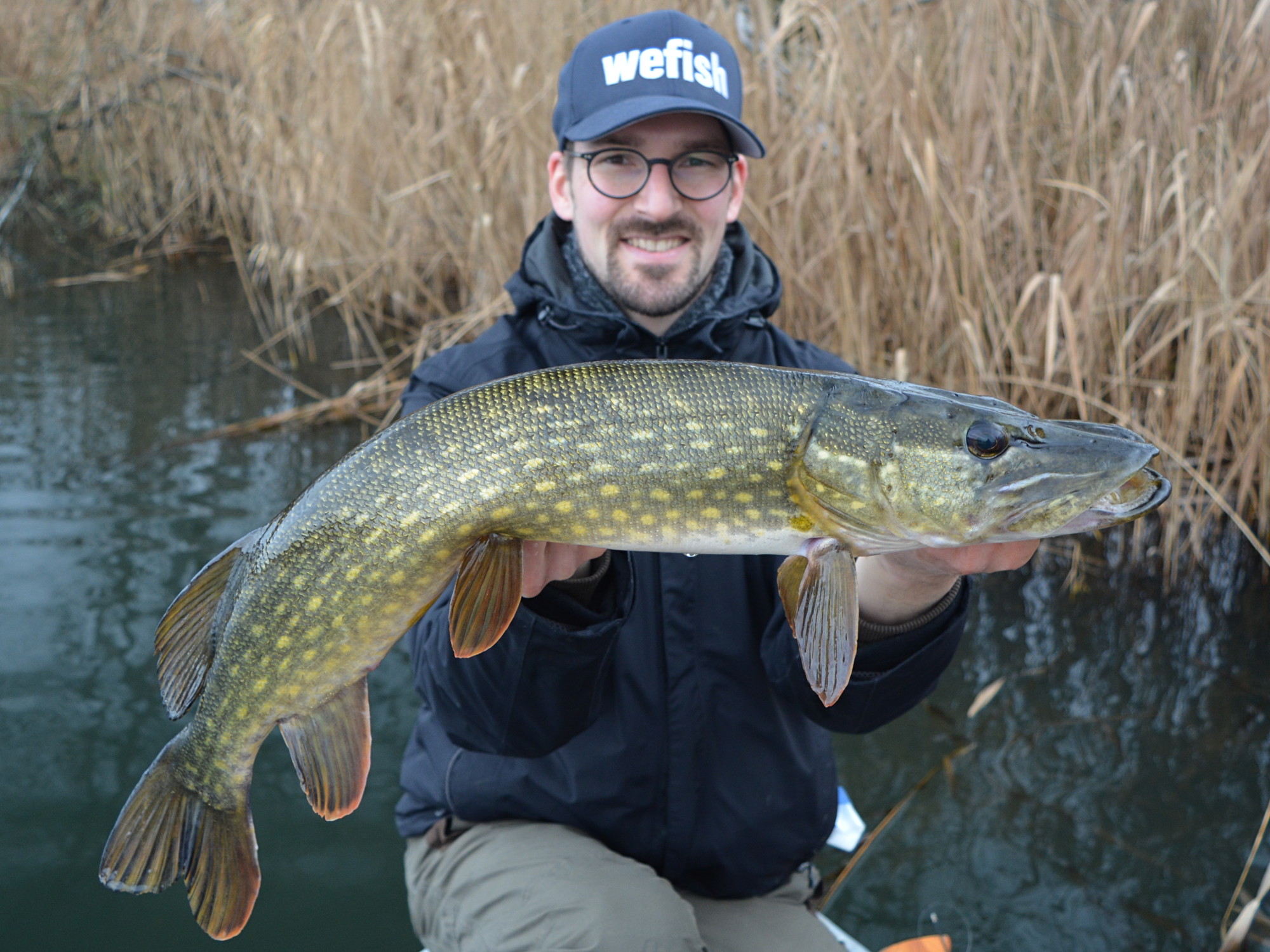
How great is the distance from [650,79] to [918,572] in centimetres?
117

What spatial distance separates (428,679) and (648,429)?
2.15 ft

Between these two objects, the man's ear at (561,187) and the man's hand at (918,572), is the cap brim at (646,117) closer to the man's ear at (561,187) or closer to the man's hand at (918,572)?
the man's ear at (561,187)

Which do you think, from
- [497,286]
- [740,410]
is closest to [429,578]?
[740,410]

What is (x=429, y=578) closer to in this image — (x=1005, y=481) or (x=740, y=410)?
(x=740, y=410)

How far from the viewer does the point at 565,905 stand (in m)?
1.63

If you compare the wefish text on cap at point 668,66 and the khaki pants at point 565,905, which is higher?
the wefish text on cap at point 668,66

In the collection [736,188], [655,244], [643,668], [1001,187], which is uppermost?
[1001,187]

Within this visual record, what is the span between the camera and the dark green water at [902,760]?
213cm

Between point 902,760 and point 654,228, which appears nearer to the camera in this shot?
point 654,228

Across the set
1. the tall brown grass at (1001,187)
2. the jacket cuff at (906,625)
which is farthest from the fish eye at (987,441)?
the tall brown grass at (1001,187)

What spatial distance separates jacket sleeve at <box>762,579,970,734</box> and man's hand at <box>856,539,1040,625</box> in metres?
0.05

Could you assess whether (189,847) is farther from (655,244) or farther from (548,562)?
(655,244)

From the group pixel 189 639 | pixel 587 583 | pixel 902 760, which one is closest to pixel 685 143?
pixel 587 583

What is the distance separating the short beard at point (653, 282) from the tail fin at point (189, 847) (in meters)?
1.15
